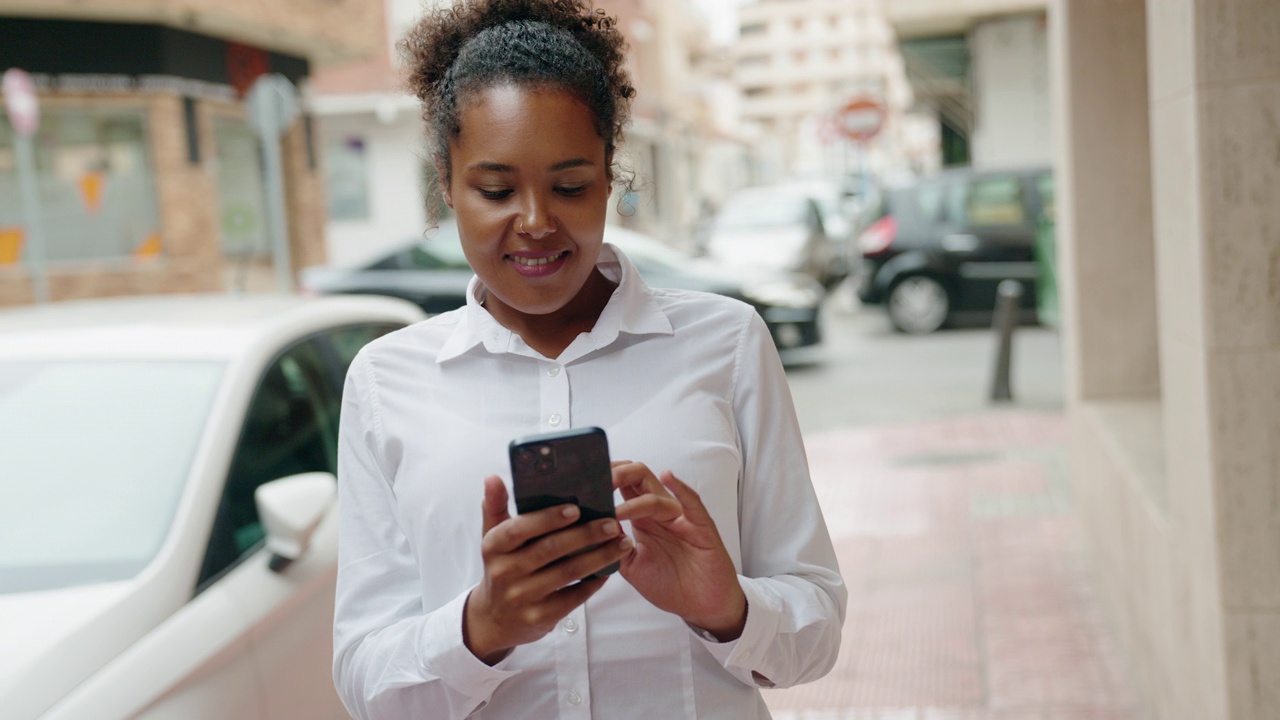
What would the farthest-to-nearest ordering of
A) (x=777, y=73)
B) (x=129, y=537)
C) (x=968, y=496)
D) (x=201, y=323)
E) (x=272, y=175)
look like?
(x=777, y=73) < (x=272, y=175) < (x=968, y=496) < (x=201, y=323) < (x=129, y=537)

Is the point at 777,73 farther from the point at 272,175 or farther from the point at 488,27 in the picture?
the point at 488,27

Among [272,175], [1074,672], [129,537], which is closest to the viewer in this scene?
[129,537]

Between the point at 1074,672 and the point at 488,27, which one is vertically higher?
the point at 488,27

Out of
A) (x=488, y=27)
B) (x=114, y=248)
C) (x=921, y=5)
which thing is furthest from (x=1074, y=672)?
(x=114, y=248)

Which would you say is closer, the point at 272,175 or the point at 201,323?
the point at 201,323

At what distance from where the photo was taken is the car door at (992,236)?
47.4ft

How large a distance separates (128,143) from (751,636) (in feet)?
67.0

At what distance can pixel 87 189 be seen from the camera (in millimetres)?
19828

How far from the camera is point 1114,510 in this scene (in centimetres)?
480

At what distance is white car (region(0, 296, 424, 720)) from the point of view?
99.7 inches

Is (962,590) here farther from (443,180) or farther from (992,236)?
(992,236)

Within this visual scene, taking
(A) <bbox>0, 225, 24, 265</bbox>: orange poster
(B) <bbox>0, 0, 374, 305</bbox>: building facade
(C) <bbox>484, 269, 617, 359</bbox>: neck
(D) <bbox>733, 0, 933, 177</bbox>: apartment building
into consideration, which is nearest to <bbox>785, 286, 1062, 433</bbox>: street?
(C) <bbox>484, 269, 617, 359</bbox>: neck

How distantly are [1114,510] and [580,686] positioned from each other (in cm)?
351

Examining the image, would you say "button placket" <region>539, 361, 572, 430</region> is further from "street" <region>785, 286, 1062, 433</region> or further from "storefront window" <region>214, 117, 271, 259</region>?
"storefront window" <region>214, 117, 271, 259</region>
